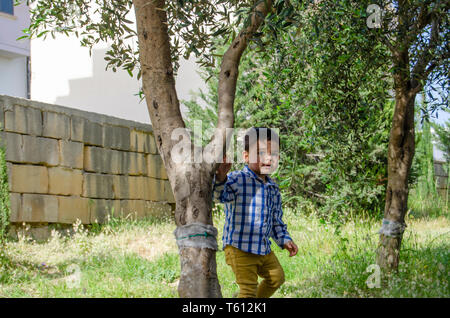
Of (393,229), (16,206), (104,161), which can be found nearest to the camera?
(393,229)

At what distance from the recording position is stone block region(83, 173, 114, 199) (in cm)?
930

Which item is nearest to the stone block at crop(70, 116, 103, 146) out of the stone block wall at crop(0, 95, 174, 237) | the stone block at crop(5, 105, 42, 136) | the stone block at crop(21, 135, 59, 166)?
the stone block wall at crop(0, 95, 174, 237)

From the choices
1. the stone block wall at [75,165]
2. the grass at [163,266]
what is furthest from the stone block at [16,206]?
the grass at [163,266]

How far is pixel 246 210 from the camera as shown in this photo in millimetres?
3830

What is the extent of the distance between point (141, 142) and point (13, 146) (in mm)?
3316

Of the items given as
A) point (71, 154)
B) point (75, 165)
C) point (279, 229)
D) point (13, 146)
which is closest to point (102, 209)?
point (75, 165)

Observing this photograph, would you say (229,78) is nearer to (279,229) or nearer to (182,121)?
(182,121)

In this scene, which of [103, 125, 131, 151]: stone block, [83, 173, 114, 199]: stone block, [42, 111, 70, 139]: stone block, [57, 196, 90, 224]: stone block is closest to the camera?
[42, 111, 70, 139]: stone block

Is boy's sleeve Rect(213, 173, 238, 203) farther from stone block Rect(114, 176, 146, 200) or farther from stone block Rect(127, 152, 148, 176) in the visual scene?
stone block Rect(127, 152, 148, 176)

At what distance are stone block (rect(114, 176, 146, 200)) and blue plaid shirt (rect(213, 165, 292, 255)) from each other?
6.47 m

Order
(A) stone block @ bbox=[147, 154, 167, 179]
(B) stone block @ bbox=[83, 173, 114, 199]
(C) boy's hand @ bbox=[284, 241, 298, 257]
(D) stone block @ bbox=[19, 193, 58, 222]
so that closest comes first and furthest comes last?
(C) boy's hand @ bbox=[284, 241, 298, 257]
(D) stone block @ bbox=[19, 193, 58, 222]
(B) stone block @ bbox=[83, 173, 114, 199]
(A) stone block @ bbox=[147, 154, 167, 179]

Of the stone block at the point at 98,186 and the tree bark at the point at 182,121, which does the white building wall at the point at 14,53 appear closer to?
the stone block at the point at 98,186

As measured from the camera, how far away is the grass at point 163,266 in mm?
4883
